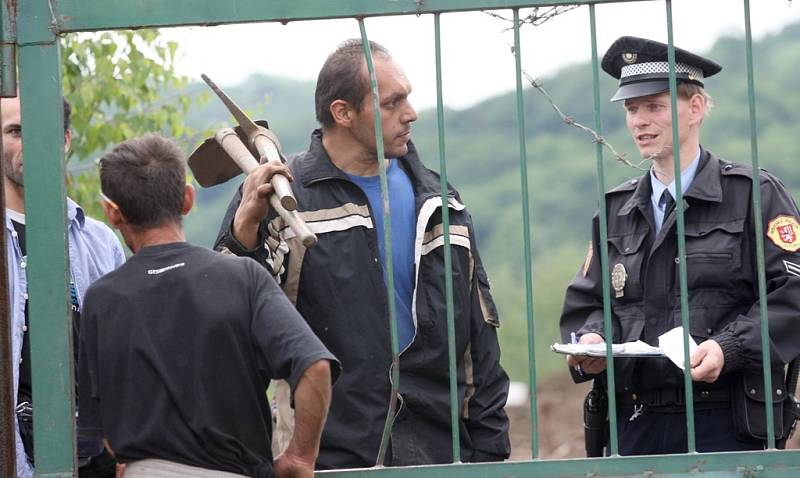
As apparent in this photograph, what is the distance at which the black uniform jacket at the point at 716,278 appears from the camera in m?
3.57

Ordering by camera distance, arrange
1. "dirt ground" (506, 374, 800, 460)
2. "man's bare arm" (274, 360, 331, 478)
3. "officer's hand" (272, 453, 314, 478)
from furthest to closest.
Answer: "dirt ground" (506, 374, 800, 460) < "officer's hand" (272, 453, 314, 478) < "man's bare arm" (274, 360, 331, 478)

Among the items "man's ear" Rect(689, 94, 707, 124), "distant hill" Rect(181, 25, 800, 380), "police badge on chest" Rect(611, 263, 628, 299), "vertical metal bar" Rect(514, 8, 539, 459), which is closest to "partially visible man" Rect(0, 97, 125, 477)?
"vertical metal bar" Rect(514, 8, 539, 459)

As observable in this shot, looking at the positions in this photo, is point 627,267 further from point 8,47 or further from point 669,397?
point 8,47

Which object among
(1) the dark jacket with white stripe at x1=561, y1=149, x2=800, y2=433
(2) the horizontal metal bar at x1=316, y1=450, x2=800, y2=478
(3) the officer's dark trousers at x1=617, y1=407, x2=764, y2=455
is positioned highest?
(1) the dark jacket with white stripe at x1=561, y1=149, x2=800, y2=433

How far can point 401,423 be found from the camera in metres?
3.58

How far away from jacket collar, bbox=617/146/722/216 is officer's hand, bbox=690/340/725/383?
1.45 ft

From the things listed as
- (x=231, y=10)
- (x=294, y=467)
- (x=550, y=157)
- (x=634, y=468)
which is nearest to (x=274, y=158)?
(x=231, y=10)

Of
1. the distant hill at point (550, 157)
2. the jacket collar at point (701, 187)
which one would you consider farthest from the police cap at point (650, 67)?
the distant hill at point (550, 157)

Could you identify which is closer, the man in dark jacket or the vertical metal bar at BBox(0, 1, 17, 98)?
the vertical metal bar at BBox(0, 1, 17, 98)

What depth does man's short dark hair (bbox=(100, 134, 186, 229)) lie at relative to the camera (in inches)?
113

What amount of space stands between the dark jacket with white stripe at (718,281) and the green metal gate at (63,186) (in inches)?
26.3

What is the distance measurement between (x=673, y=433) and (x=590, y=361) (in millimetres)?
316

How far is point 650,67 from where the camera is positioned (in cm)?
394

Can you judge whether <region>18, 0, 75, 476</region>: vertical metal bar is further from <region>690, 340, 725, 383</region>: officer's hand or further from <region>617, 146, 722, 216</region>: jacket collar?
<region>617, 146, 722, 216</region>: jacket collar
